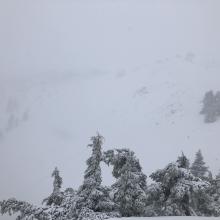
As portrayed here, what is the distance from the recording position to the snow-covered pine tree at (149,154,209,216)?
32.6 ft

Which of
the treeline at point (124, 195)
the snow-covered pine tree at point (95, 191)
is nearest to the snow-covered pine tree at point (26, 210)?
the treeline at point (124, 195)

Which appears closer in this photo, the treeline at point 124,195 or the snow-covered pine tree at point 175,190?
the treeline at point 124,195

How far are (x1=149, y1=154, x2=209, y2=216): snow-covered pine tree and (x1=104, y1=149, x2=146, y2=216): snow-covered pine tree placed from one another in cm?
45

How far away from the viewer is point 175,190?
1010 centimetres

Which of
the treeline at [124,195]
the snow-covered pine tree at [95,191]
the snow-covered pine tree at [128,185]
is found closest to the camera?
the treeline at [124,195]

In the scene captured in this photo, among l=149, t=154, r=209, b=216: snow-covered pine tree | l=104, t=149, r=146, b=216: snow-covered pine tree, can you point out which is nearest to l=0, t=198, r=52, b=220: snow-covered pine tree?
l=104, t=149, r=146, b=216: snow-covered pine tree

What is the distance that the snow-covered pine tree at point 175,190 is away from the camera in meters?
9.94

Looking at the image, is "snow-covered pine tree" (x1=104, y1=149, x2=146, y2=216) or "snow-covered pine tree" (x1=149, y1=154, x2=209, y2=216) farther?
"snow-covered pine tree" (x1=104, y1=149, x2=146, y2=216)

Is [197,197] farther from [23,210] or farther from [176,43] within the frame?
[176,43]

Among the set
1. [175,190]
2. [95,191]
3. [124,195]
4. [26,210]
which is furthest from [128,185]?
[26,210]

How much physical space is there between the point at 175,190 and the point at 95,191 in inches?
87.8

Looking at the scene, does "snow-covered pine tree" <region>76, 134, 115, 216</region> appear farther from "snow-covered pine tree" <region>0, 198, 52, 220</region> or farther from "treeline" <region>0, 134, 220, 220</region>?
"snow-covered pine tree" <region>0, 198, 52, 220</region>

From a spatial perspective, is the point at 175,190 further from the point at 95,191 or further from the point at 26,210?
the point at 26,210

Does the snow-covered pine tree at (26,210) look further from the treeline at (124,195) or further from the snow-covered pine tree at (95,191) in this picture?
the snow-covered pine tree at (95,191)
